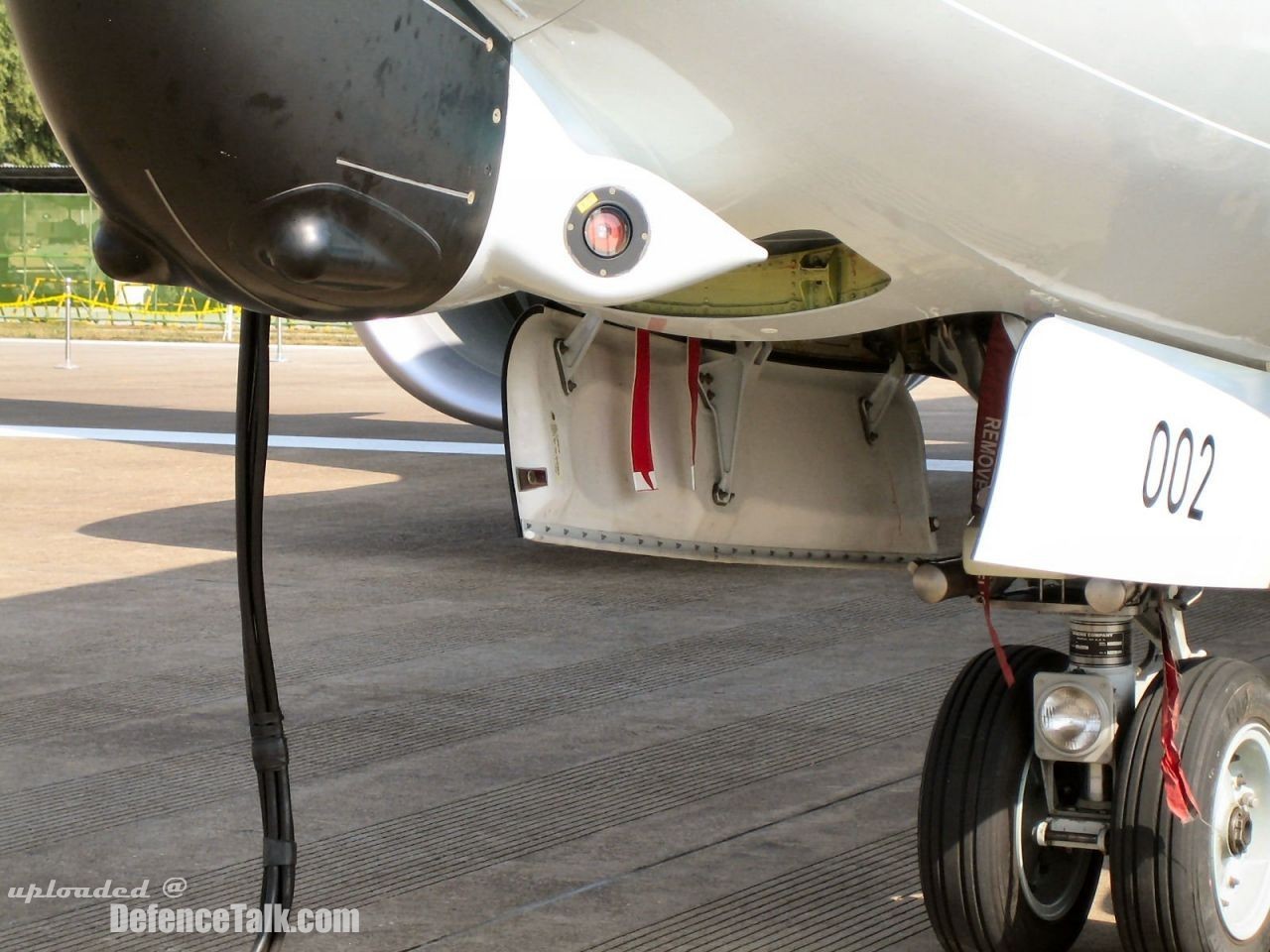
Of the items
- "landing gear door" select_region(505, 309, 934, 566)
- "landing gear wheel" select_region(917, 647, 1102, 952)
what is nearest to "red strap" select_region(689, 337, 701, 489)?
"landing gear door" select_region(505, 309, 934, 566)

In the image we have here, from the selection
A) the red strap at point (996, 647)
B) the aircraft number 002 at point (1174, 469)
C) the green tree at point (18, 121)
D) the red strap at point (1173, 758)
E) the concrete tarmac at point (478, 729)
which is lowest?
the concrete tarmac at point (478, 729)

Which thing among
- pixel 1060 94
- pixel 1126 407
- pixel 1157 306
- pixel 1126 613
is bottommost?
pixel 1126 613

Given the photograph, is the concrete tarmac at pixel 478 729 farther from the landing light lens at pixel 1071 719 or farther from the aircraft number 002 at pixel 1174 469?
the aircraft number 002 at pixel 1174 469

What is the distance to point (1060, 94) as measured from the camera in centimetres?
224

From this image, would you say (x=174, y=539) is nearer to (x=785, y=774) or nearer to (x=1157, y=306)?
(x=785, y=774)

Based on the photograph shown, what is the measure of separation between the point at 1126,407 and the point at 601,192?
885mm

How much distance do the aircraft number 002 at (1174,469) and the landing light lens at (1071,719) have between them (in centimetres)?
41

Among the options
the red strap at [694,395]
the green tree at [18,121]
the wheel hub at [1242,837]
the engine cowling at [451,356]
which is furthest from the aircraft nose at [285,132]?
the green tree at [18,121]

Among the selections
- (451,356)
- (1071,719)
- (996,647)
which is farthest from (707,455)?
(451,356)

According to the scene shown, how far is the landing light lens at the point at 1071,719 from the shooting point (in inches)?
112

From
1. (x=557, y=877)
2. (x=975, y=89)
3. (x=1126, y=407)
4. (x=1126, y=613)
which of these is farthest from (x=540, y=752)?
(x=975, y=89)

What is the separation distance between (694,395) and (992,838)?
51.9 inches

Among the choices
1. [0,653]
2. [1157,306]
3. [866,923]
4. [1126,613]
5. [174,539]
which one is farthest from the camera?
[174,539]

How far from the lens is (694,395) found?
3.77m
